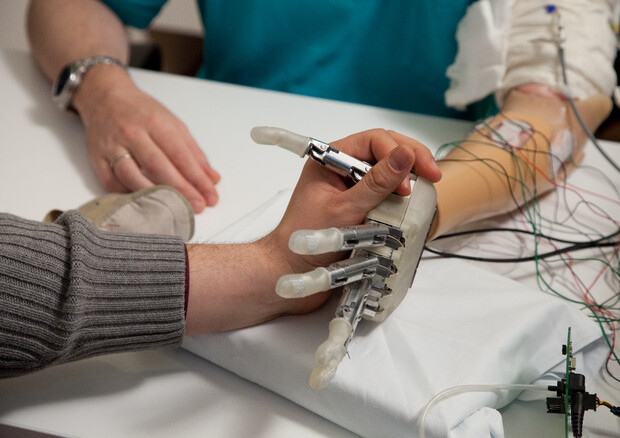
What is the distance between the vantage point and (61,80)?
0.86 metres

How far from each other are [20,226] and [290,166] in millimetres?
366

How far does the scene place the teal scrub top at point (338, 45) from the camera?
3.09ft

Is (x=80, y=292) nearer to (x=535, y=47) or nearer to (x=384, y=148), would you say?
(x=384, y=148)

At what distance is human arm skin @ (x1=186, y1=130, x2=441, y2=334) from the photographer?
0.52 meters

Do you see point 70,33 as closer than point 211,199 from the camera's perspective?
No

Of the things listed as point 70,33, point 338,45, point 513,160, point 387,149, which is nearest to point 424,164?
point 387,149

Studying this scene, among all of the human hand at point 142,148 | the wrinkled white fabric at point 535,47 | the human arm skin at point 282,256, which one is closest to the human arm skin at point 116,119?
the human hand at point 142,148

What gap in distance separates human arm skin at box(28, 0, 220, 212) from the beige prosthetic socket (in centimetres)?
29

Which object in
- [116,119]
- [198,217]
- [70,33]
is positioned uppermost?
[70,33]

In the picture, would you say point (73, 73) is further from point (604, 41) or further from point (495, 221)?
point (604, 41)

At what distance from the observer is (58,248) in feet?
1.59

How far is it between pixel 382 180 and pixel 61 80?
23.4 inches

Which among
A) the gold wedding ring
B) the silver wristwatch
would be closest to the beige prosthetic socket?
the gold wedding ring

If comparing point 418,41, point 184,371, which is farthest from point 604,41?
point 184,371
